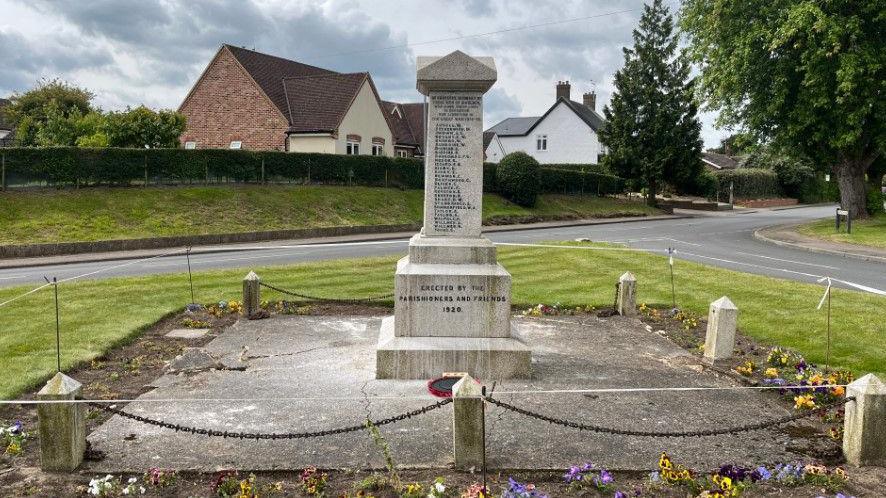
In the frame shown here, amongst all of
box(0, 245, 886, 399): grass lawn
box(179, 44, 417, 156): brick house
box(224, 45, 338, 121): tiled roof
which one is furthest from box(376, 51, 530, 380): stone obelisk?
box(224, 45, 338, 121): tiled roof

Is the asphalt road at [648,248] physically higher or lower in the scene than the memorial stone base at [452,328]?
lower

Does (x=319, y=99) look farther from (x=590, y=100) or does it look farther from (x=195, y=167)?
(x=590, y=100)

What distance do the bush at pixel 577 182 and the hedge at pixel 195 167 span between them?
5880 millimetres

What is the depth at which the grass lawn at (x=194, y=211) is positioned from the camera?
1019 inches

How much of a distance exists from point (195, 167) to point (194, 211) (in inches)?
124

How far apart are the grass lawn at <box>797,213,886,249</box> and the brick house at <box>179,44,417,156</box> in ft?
85.3

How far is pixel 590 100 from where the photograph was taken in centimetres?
7281

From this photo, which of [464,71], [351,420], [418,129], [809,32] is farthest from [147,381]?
[418,129]

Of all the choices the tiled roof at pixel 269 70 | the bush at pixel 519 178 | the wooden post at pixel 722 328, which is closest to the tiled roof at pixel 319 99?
the tiled roof at pixel 269 70

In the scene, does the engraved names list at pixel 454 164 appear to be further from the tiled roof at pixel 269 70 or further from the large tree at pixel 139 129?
the tiled roof at pixel 269 70

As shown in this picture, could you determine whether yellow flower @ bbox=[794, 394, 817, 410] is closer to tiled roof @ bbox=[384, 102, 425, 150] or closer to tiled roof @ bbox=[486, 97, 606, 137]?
tiled roof @ bbox=[384, 102, 425, 150]

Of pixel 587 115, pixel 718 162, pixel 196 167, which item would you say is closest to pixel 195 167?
pixel 196 167

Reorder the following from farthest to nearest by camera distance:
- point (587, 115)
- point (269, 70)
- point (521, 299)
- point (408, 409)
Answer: point (587, 115) < point (269, 70) < point (521, 299) < point (408, 409)

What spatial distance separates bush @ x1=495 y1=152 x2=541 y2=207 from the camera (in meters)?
40.7
